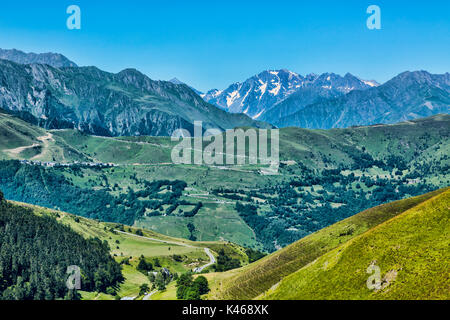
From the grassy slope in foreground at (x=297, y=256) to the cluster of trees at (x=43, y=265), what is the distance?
55628 millimetres

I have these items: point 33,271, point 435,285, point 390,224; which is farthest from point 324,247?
point 33,271

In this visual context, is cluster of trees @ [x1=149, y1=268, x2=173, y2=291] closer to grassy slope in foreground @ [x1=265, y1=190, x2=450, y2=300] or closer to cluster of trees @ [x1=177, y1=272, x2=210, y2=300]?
cluster of trees @ [x1=177, y1=272, x2=210, y2=300]

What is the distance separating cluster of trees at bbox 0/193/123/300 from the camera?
15575 cm

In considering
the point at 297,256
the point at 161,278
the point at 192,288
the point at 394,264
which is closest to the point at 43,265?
the point at 161,278

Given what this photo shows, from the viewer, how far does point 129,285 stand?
17900cm

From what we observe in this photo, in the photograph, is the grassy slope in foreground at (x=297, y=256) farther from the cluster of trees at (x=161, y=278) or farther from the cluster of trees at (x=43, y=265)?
the cluster of trees at (x=43, y=265)

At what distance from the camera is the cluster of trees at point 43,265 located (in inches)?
6132

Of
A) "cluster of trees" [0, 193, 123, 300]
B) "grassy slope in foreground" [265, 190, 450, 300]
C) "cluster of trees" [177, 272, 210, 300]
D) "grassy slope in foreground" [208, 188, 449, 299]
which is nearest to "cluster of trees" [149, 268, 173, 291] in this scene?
"cluster of trees" [0, 193, 123, 300]
